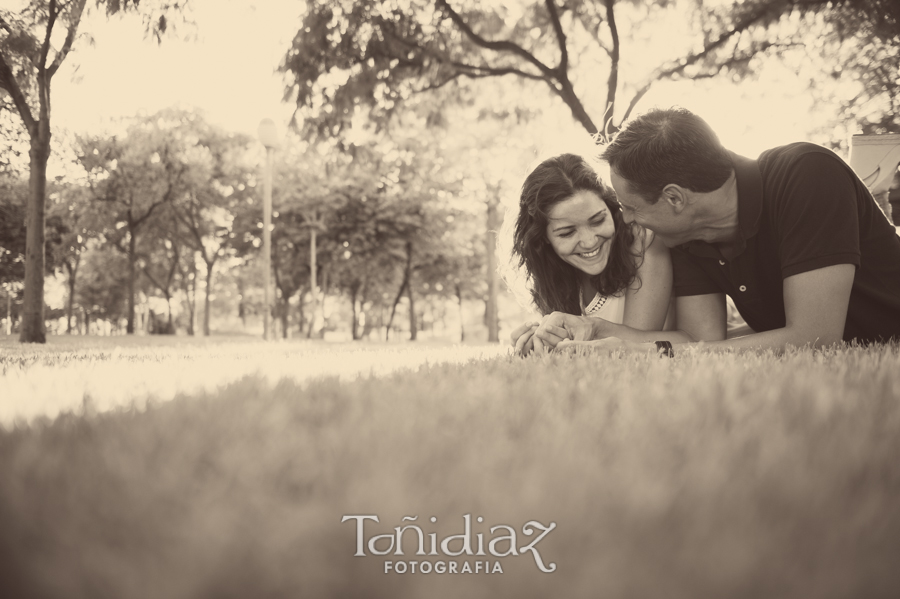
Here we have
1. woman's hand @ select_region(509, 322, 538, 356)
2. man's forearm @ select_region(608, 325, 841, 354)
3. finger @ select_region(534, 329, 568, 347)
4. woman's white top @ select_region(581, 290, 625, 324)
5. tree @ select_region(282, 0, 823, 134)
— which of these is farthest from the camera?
tree @ select_region(282, 0, 823, 134)

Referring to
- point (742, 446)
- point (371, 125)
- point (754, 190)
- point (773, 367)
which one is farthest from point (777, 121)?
point (742, 446)

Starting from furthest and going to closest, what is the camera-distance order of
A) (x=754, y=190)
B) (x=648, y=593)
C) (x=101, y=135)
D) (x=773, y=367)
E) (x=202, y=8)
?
(x=101, y=135) < (x=202, y=8) < (x=754, y=190) < (x=773, y=367) < (x=648, y=593)

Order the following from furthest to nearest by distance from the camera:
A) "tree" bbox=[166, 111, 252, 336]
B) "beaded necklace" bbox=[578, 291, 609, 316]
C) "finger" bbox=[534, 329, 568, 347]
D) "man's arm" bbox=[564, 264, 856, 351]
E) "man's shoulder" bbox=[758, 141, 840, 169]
A: 1. "tree" bbox=[166, 111, 252, 336]
2. "beaded necklace" bbox=[578, 291, 609, 316]
3. "finger" bbox=[534, 329, 568, 347]
4. "man's shoulder" bbox=[758, 141, 840, 169]
5. "man's arm" bbox=[564, 264, 856, 351]

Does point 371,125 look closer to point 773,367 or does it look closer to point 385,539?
point 773,367

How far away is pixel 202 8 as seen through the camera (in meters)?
8.52

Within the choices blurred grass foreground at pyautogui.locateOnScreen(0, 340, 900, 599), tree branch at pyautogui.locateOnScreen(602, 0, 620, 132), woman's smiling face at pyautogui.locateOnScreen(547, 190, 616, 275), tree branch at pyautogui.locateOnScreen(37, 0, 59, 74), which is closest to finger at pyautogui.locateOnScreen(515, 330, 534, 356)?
woman's smiling face at pyautogui.locateOnScreen(547, 190, 616, 275)

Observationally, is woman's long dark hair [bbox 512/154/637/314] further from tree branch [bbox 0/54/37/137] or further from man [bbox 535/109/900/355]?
tree branch [bbox 0/54/37/137]

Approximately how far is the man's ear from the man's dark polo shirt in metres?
0.29

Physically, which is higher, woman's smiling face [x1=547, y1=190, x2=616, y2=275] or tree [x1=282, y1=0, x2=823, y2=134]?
tree [x1=282, y1=0, x2=823, y2=134]

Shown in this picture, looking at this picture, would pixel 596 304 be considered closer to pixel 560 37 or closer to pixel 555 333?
pixel 555 333

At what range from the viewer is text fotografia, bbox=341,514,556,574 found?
665mm

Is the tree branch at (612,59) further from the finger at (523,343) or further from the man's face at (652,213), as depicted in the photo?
the finger at (523,343)

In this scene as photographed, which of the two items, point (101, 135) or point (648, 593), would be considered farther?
point (101, 135)

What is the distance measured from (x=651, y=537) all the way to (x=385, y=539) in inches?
12.6
